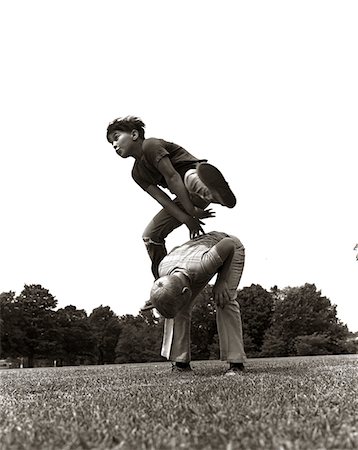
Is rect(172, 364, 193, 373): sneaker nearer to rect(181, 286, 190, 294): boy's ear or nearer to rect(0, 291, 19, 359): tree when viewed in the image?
rect(181, 286, 190, 294): boy's ear

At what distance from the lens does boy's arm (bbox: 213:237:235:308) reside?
497 centimetres

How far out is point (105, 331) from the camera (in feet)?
164

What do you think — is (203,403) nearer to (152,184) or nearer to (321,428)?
(321,428)

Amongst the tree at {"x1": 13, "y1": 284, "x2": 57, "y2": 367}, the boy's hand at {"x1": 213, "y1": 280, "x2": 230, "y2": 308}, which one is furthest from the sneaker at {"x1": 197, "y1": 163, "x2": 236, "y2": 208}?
the tree at {"x1": 13, "y1": 284, "x2": 57, "y2": 367}

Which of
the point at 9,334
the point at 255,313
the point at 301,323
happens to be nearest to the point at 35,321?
the point at 9,334

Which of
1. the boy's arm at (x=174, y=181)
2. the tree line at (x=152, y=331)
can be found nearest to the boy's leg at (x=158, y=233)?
the boy's arm at (x=174, y=181)

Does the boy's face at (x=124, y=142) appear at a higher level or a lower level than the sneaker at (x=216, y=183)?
higher

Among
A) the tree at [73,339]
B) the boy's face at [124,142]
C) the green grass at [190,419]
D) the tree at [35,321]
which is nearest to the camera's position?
the green grass at [190,419]

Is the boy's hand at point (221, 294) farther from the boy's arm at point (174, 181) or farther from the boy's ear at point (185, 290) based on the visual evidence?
the boy's arm at point (174, 181)

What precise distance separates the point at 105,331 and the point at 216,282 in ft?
153

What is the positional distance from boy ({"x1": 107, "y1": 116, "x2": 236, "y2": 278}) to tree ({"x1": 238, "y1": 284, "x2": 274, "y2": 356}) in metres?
28.1

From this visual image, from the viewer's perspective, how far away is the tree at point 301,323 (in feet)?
105

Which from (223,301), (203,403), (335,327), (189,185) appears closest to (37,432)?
(203,403)

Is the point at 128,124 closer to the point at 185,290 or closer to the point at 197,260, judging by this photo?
the point at 197,260
